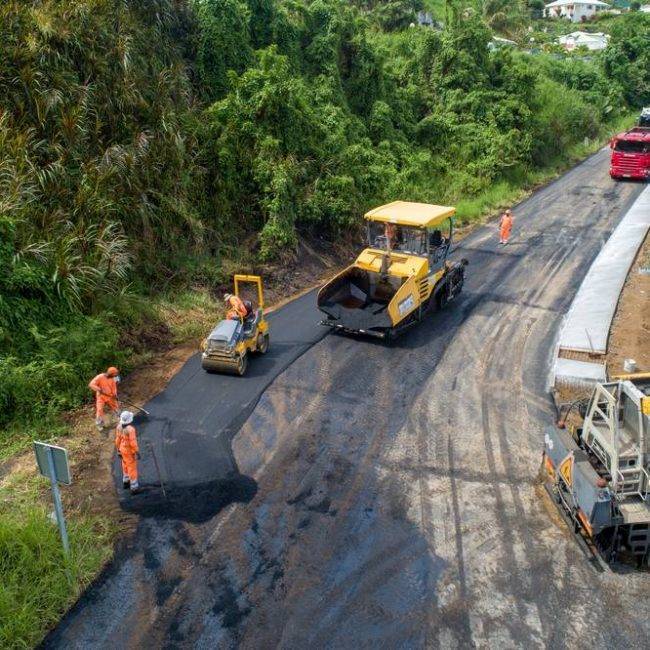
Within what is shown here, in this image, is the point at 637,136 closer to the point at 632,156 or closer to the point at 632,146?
the point at 632,146

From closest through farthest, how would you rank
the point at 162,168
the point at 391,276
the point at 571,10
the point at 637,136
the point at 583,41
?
the point at 391,276 < the point at 162,168 < the point at 637,136 < the point at 583,41 < the point at 571,10

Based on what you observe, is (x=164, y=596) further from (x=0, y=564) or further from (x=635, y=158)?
(x=635, y=158)

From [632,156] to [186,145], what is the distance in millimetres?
21865

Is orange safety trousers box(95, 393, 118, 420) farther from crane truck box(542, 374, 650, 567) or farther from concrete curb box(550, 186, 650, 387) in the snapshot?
concrete curb box(550, 186, 650, 387)

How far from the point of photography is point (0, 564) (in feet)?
24.8

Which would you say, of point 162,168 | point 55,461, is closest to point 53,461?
point 55,461

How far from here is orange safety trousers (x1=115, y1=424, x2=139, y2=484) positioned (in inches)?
358

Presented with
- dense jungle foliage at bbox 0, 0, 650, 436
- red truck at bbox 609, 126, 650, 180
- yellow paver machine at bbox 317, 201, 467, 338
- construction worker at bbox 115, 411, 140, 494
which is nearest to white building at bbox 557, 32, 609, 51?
red truck at bbox 609, 126, 650, 180

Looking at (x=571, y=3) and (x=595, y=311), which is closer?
(x=595, y=311)

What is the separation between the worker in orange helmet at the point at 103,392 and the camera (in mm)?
10812

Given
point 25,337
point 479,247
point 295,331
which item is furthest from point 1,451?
point 479,247

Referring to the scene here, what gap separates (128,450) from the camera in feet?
29.9

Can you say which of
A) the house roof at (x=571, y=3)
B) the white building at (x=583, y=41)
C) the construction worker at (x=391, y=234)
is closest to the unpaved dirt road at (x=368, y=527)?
the construction worker at (x=391, y=234)

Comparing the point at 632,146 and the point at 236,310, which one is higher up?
the point at 236,310
